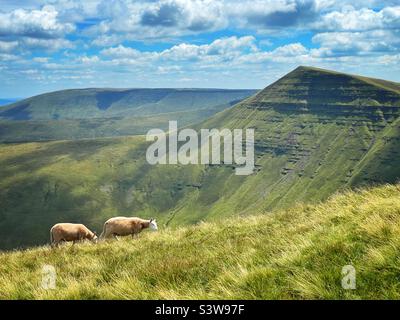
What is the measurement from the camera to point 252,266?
9250mm

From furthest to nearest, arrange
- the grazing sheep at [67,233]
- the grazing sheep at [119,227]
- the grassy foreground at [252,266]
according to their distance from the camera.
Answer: the grazing sheep at [119,227] < the grazing sheep at [67,233] < the grassy foreground at [252,266]

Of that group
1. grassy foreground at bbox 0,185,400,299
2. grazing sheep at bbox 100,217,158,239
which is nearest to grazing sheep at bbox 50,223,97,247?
grazing sheep at bbox 100,217,158,239

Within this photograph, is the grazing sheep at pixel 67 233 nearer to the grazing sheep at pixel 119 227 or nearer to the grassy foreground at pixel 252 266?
the grazing sheep at pixel 119 227

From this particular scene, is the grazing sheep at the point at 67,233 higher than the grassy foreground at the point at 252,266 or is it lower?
lower

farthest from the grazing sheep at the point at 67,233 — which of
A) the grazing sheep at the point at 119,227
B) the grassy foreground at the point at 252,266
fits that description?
the grassy foreground at the point at 252,266

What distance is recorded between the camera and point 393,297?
275 inches

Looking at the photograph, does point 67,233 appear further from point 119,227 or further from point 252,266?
point 252,266

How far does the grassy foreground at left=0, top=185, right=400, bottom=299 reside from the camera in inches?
309

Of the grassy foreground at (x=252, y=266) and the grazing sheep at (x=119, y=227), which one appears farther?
the grazing sheep at (x=119, y=227)

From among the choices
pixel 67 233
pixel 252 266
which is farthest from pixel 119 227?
pixel 252 266

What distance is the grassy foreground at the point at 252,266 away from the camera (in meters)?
7.85

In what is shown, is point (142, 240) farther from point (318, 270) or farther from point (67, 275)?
point (318, 270)
